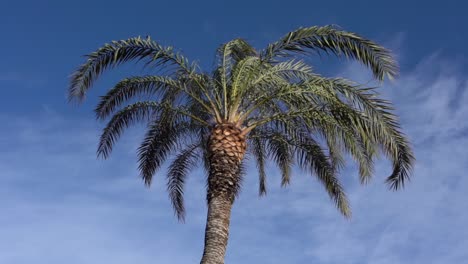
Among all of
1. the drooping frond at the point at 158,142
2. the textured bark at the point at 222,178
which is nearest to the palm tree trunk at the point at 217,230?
the textured bark at the point at 222,178

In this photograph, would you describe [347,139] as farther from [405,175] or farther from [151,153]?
[151,153]

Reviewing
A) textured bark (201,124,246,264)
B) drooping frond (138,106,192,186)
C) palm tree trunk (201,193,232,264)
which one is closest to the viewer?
palm tree trunk (201,193,232,264)

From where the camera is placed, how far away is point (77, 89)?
16969 mm

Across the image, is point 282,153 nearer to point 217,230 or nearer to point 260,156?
point 260,156

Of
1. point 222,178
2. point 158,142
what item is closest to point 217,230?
point 222,178

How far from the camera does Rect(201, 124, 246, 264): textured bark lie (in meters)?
14.6

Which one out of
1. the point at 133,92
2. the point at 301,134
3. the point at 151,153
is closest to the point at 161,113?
the point at 133,92

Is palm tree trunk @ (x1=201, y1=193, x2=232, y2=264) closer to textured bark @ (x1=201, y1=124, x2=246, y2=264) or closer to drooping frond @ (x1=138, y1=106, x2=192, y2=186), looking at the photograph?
textured bark @ (x1=201, y1=124, x2=246, y2=264)

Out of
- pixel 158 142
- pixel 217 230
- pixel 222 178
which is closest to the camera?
pixel 217 230

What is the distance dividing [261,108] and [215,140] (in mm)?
1789

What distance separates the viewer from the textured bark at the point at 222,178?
14.6m

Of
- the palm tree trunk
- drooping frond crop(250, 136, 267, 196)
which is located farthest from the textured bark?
drooping frond crop(250, 136, 267, 196)

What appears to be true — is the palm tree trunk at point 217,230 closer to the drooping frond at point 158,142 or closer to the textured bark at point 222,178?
the textured bark at point 222,178

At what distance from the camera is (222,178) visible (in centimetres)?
1512
